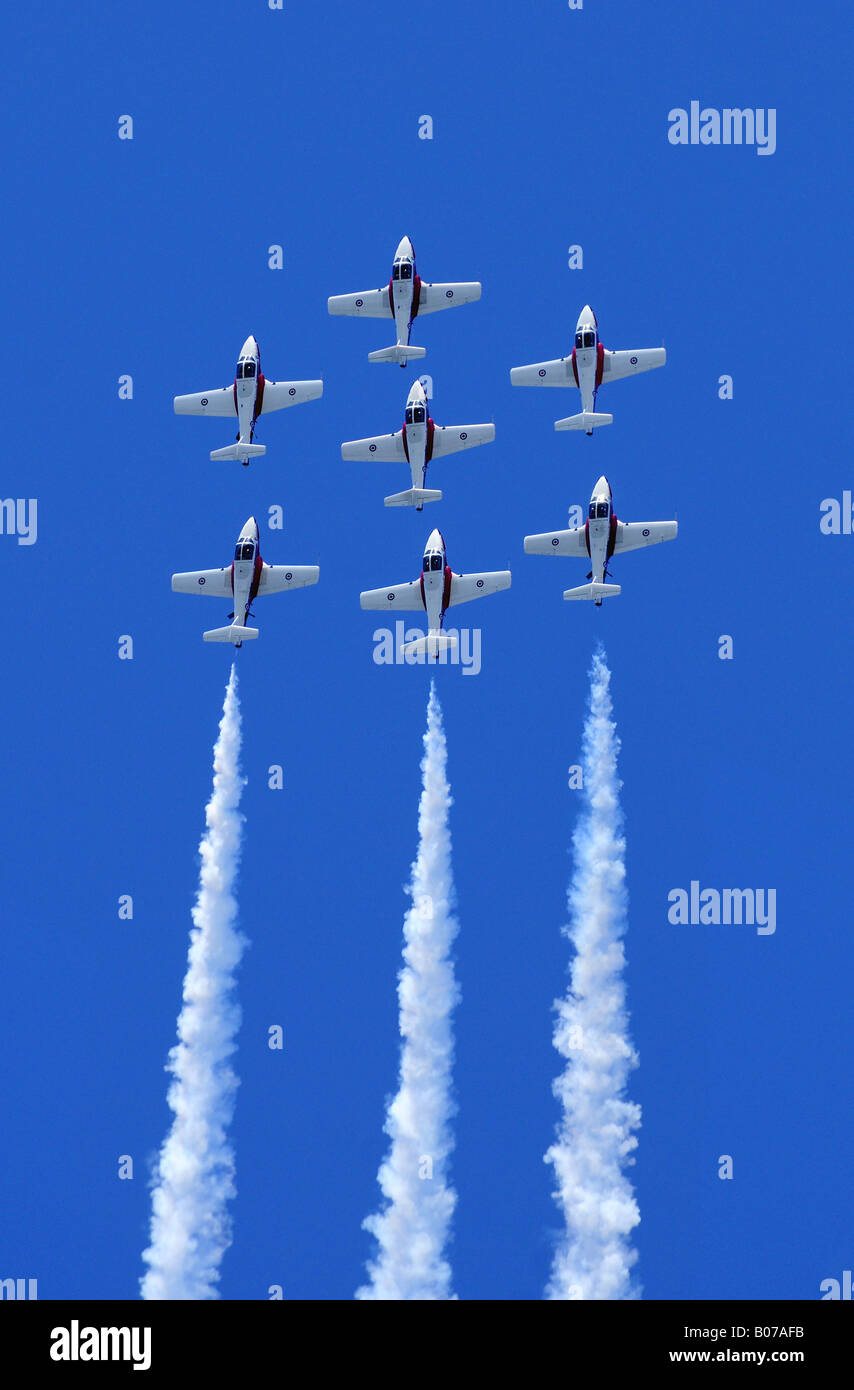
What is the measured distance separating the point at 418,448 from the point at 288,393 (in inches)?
207

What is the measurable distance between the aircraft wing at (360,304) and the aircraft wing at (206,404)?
4299 mm

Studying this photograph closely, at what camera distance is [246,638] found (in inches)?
3334

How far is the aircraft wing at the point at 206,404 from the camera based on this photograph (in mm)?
89062

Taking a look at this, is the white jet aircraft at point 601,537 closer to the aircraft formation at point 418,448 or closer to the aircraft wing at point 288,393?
the aircraft formation at point 418,448

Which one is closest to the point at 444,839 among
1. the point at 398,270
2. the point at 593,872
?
the point at 593,872

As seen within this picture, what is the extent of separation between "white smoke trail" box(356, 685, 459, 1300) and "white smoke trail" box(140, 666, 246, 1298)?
475cm

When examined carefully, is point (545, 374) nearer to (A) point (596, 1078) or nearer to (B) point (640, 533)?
(B) point (640, 533)

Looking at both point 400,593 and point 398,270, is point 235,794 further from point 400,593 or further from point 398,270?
point 398,270

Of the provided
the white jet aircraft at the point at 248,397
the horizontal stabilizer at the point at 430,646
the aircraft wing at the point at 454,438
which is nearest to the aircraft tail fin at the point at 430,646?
the horizontal stabilizer at the point at 430,646

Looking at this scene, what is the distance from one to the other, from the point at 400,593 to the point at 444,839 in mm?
7614
